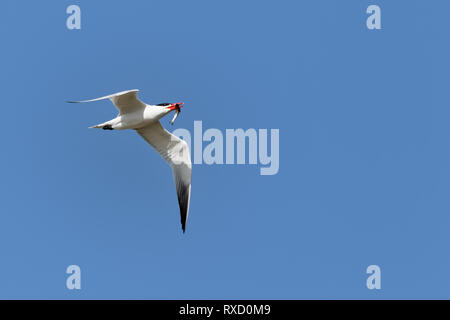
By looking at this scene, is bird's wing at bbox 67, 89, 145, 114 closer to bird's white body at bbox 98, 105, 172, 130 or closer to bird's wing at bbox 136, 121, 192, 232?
bird's white body at bbox 98, 105, 172, 130

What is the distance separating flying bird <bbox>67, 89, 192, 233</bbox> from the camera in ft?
41.9

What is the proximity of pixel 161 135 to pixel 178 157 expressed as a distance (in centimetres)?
49

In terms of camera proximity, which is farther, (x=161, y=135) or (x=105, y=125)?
(x=161, y=135)

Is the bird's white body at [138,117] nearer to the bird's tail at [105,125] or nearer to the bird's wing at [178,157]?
the bird's tail at [105,125]

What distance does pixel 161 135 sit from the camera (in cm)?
1352

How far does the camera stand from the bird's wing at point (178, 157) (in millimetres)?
13562

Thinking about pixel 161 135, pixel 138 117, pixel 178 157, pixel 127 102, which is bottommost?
pixel 178 157

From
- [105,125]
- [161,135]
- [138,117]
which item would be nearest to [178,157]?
[161,135]

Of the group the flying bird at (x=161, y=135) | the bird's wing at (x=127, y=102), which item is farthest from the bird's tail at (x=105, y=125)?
the bird's wing at (x=127, y=102)

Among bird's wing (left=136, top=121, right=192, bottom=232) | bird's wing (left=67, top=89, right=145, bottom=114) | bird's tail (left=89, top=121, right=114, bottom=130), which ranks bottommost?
bird's wing (left=136, top=121, right=192, bottom=232)

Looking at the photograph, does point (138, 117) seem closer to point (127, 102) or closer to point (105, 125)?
point (127, 102)

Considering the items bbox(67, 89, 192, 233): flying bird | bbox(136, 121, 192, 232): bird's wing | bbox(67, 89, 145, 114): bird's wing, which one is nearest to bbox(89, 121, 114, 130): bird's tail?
bbox(67, 89, 192, 233): flying bird
